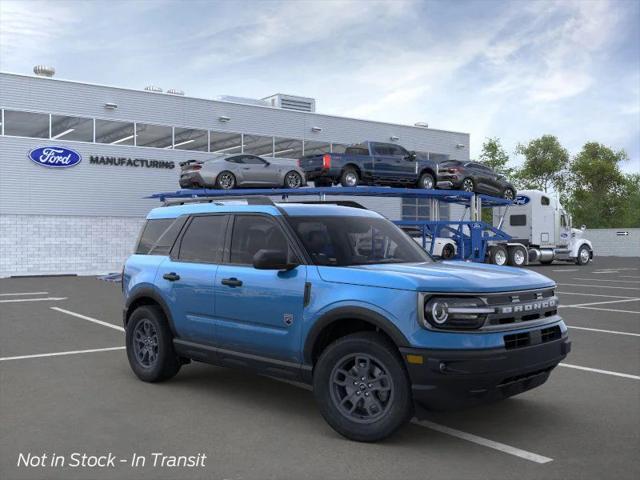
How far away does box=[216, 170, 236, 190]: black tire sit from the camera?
930 inches

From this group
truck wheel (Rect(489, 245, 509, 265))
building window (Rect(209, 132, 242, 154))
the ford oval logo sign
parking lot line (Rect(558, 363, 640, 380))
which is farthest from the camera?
building window (Rect(209, 132, 242, 154))

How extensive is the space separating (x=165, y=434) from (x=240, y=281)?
143 cm

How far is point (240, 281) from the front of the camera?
5.81 m

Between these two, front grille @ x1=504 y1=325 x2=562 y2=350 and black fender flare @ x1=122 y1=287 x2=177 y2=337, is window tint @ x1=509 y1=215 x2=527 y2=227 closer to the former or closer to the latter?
black fender flare @ x1=122 y1=287 x2=177 y2=337

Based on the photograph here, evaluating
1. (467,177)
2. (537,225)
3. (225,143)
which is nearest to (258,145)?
(225,143)

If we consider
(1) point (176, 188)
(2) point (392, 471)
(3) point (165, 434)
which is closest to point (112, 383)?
(3) point (165, 434)

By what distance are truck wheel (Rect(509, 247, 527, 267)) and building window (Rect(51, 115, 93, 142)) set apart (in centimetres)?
1929

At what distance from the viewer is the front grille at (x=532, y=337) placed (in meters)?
4.78

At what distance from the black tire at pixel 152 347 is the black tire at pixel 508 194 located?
23391mm

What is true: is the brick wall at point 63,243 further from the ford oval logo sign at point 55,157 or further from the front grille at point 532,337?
the front grille at point 532,337

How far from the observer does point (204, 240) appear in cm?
649

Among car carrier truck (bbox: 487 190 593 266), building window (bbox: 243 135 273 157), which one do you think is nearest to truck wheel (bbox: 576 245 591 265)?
car carrier truck (bbox: 487 190 593 266)

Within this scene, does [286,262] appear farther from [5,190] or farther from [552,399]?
[5,190]

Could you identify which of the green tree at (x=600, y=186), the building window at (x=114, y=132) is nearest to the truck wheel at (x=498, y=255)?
the building window at (x=114, y=132)
